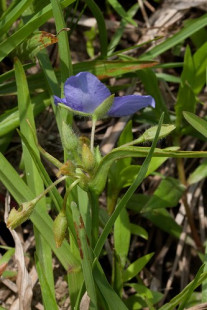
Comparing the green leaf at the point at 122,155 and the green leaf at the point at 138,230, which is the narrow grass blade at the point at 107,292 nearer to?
the green leaf at the point at 122,155

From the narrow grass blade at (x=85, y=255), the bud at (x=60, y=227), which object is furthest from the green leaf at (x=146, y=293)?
the bud at (x=60, y=227)

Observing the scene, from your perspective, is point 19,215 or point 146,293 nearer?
point 19,215

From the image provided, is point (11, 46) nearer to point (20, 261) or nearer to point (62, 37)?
point (62, 37)

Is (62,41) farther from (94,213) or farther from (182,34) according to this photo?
(182,34)

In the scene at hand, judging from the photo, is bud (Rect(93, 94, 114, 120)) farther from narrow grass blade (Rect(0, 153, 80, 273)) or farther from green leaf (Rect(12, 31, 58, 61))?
green leaf (Rect(12, 31, 58, 61))

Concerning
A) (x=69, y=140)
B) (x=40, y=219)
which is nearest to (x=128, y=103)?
(x=69, y=140)

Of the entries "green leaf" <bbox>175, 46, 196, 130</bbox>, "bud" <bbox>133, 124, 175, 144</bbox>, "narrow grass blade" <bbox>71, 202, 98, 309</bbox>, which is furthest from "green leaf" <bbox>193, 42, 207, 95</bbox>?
"narrow grass blade" <bbox>71, 202, 98, 309</bbox>
